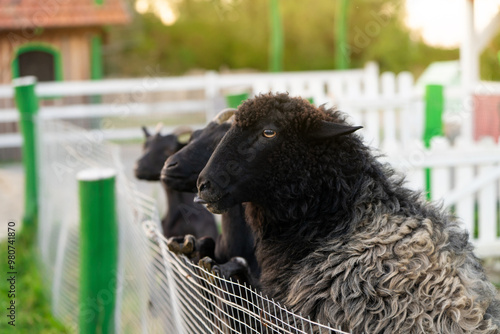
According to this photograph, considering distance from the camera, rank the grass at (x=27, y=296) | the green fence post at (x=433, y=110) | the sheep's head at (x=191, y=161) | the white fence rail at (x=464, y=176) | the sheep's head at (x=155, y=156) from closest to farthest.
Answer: the sheep's head at (x=191, y=161) < the sheep's head at (x=155, y=156) < the green fence post at (x=433, y=110) < the grass at (x=27, y=296) < the white fence rail at (x=464, y=176)

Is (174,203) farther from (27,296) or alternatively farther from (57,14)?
(57,14)

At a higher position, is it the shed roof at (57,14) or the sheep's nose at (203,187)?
the shed roof at (57,14)

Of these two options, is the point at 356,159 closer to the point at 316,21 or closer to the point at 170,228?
the point at 170,228

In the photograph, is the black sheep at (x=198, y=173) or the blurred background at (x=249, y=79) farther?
the blurred background at (x=249, y=79)

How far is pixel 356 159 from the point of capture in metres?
3.11

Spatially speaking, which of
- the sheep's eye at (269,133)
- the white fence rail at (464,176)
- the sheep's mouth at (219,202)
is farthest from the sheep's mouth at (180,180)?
the white fence rail at (464,176)

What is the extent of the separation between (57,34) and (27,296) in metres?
10.7

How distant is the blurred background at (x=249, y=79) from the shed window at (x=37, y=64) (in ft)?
0.09

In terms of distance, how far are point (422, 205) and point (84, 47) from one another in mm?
14436

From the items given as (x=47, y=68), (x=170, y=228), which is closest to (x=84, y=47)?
(x=47, y=68)

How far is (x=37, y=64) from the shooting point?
16.6 m

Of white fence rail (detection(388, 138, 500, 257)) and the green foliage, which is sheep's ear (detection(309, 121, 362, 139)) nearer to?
white fence rail (detection(388, 138, 500, 257))

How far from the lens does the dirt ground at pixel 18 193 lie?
714cm

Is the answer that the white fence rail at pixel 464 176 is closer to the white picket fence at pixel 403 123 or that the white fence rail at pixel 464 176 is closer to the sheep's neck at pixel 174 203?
the white picket fence at pixel 403 123
